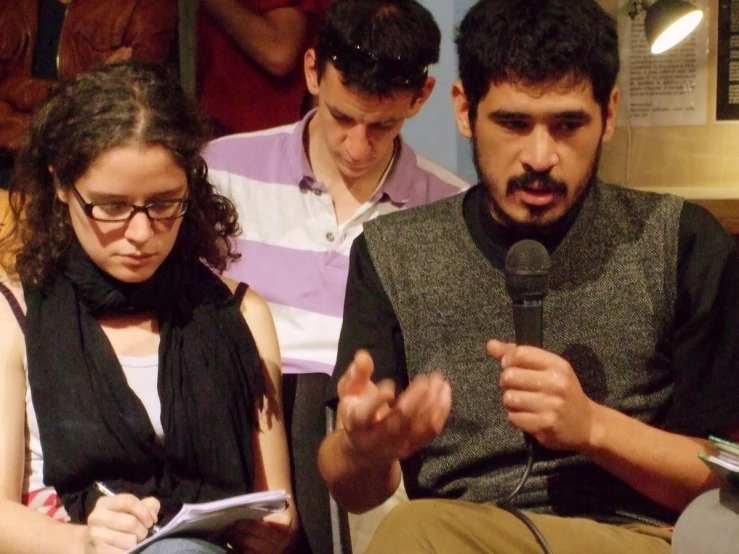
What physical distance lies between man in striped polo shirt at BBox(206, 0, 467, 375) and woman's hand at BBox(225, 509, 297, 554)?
1.21 feet

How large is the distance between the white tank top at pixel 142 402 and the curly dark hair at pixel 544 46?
0.64 metres

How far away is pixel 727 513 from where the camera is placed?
107 centimetres

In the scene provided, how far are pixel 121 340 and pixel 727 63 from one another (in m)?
1.77

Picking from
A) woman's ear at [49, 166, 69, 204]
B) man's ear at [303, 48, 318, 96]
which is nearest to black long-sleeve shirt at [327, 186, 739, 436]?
woman's ear at [49, 166, 69, 204]

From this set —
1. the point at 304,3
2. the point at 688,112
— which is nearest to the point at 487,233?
the point at 304,3

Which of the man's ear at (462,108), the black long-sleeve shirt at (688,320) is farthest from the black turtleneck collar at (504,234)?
the man's ear at (462,108)

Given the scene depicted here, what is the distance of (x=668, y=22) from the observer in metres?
2.33

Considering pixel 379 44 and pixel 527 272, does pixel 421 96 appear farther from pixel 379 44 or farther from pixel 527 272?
pixel 527 272

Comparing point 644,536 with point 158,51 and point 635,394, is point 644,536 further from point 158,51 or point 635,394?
point 158,51

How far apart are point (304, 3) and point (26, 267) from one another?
3.51 feet

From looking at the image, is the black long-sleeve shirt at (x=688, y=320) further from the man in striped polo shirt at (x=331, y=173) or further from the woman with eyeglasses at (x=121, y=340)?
the man in striped polo shirt at (x=331, y=173)

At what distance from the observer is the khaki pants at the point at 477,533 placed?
3.79 feet

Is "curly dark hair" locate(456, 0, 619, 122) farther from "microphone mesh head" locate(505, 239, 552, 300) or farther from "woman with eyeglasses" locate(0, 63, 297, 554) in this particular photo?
"woman with eyeglasses" locate(0, 63, 297, 554)

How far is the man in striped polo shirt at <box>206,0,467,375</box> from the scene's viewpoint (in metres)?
1.89
